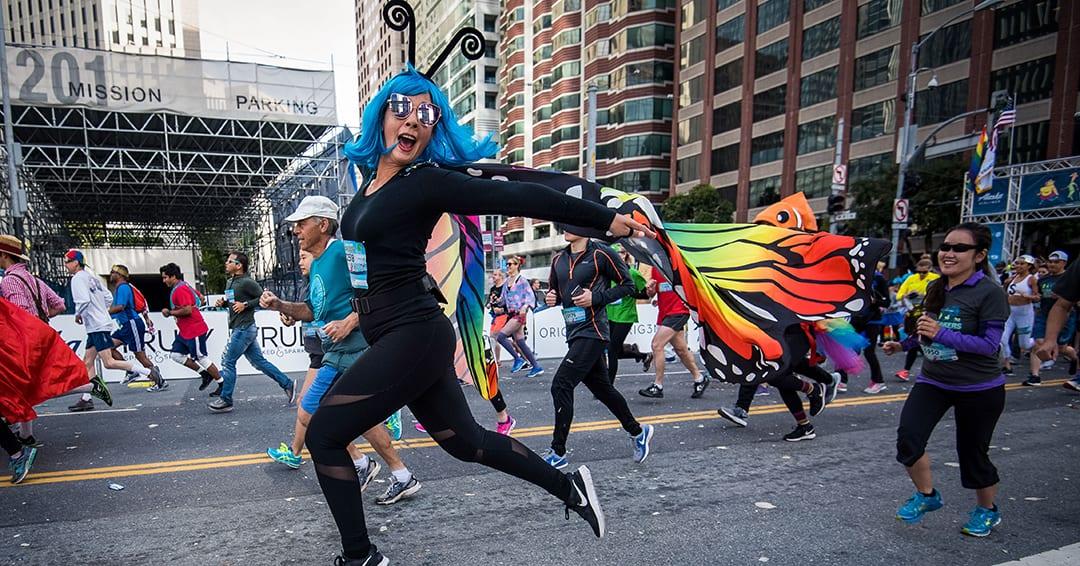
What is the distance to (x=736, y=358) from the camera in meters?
3.99

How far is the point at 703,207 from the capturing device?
40.2m

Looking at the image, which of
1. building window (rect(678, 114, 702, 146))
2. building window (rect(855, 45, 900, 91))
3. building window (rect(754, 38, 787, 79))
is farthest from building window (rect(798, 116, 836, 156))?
building window (rect(678, 114, 702, 146))

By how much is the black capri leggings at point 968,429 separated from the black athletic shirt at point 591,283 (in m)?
2.11

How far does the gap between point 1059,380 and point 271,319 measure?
472 inches

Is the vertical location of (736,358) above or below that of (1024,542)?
above

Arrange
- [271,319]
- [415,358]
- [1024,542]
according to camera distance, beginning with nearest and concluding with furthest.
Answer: [415,358] → [1024,542] → [271,319]

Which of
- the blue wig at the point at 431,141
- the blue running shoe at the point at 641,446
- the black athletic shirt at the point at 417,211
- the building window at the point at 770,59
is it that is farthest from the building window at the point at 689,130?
the black athletic shirt at the point at 417,211

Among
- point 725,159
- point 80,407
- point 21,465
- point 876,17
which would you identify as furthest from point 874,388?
point 725,159

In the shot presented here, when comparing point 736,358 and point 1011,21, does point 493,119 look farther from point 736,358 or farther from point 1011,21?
point 736,358

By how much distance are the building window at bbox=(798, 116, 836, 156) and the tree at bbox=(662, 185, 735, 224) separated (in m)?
6.17

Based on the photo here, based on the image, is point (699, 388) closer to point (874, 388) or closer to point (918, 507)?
point (874, 388)

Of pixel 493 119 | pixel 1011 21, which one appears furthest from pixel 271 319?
pixel 493 119

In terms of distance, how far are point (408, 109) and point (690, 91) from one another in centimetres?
5086

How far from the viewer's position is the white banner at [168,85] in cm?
1862
